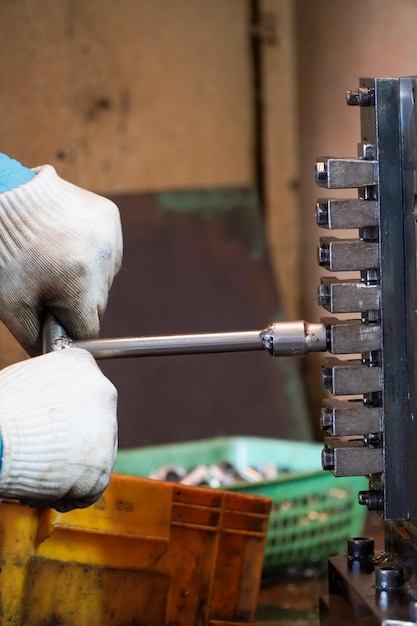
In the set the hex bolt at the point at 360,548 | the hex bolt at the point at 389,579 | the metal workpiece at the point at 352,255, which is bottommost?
the hex bolt at the point at 389,579

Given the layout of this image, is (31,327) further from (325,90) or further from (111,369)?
(325,90)

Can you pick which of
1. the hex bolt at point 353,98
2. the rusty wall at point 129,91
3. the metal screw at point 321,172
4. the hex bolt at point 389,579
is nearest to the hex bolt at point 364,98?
the hex bolt at point 353,98

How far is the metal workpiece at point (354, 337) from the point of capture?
1319 mm

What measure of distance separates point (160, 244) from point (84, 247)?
6.96 feet

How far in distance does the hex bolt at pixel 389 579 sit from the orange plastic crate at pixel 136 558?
1.28ft

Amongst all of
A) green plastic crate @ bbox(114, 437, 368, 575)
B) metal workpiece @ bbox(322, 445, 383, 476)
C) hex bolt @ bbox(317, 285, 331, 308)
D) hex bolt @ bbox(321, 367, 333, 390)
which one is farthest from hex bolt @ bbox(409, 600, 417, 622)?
green plastic crate @ bbox(114, 437, 368, 575)

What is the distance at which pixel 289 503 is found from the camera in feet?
7.77

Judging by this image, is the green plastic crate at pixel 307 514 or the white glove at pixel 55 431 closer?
the white glove at pixel 55 431

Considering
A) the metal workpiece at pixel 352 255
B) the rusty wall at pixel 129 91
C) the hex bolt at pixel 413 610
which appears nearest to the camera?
the hex bolt at pixel 413 610

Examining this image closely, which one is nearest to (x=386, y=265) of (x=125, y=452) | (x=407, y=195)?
(x=407, y=195)

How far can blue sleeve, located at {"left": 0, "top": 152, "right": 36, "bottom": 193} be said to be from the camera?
146 centimetres

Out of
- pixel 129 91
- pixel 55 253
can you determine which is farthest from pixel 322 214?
pixel 129 91

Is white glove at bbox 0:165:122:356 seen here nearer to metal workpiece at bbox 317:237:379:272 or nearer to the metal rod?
the metal rod

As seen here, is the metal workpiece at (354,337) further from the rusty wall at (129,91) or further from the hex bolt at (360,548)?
the rusty wall at (129,91)
